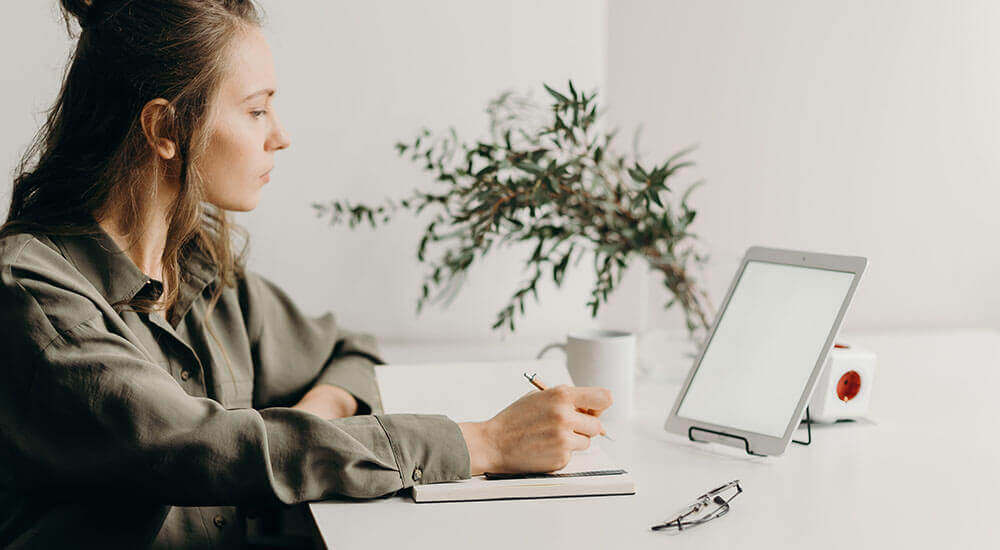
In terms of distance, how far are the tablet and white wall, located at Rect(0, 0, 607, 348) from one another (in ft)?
2.19

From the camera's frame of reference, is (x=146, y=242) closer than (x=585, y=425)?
No

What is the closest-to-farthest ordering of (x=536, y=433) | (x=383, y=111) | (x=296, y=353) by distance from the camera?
(x=536, y=433)
(x=296, y=353)
(x=383, y=111)

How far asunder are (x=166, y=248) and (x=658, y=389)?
708 mm

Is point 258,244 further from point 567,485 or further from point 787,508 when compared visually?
point 787,508

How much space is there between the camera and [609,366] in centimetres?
124

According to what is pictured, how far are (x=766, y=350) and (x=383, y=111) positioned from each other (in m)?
0.86

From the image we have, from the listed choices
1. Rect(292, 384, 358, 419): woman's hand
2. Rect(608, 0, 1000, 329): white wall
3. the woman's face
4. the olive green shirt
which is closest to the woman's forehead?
the woman's face

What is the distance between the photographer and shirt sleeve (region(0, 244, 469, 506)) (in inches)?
33.0

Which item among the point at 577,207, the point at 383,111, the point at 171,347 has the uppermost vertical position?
the point at 383,111

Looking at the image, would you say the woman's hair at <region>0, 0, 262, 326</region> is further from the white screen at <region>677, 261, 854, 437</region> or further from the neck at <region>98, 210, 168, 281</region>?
the white screen at <region>677, 261, 854, 437</region>

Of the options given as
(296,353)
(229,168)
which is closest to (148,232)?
(229,168)

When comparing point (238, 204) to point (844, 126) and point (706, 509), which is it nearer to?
point (706, 509)

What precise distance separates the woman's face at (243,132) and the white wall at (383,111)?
51cm

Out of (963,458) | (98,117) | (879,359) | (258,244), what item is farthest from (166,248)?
(879,359)
